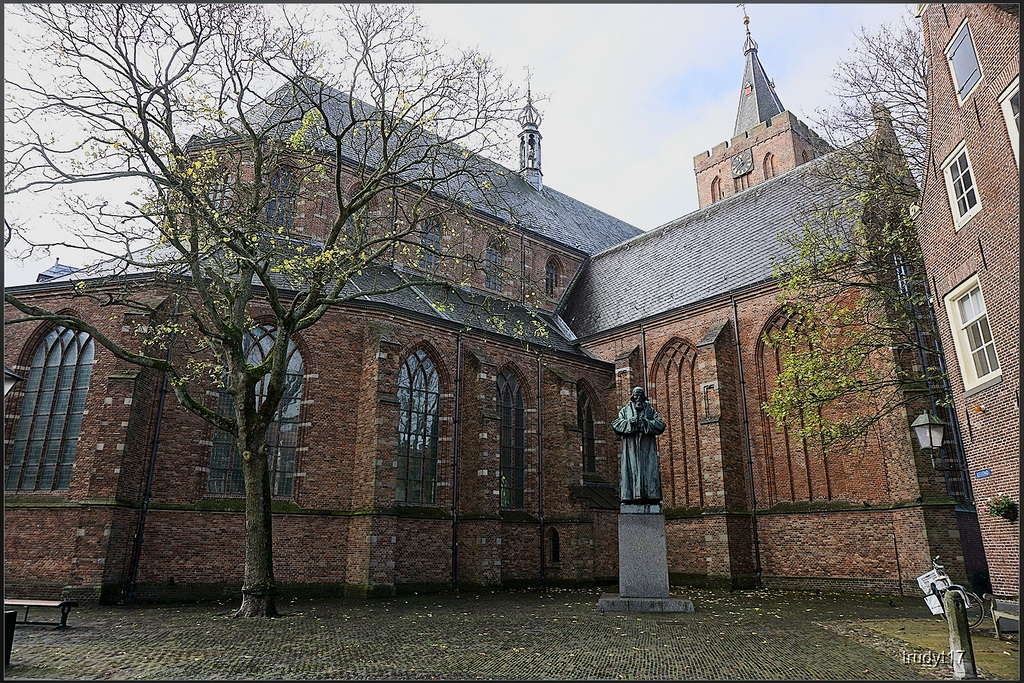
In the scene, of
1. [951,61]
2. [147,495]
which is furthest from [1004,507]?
[147,495]

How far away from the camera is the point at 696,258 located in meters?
24.6

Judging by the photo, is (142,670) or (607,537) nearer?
(142,670)

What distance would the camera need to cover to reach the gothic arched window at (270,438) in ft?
53.8

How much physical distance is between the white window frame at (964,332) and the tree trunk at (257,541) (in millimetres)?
13221

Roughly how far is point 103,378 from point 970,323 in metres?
19.0

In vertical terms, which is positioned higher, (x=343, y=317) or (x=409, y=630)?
(x=343, y=317)

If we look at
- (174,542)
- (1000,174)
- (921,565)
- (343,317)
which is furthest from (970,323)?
(174,542)

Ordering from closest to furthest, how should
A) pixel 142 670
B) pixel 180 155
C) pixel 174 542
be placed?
pixel 142 670 < pixel 180 155 < pixel 174 542

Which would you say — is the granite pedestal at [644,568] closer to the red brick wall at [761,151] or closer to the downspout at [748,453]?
the downspout at [748,453]

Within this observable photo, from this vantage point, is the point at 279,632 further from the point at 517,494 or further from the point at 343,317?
the point at 517,494

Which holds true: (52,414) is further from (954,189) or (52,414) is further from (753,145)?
(753,145)

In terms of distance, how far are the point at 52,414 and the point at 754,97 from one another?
118ft

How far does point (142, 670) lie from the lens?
300 inches

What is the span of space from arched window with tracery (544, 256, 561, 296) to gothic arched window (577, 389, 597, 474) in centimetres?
613
